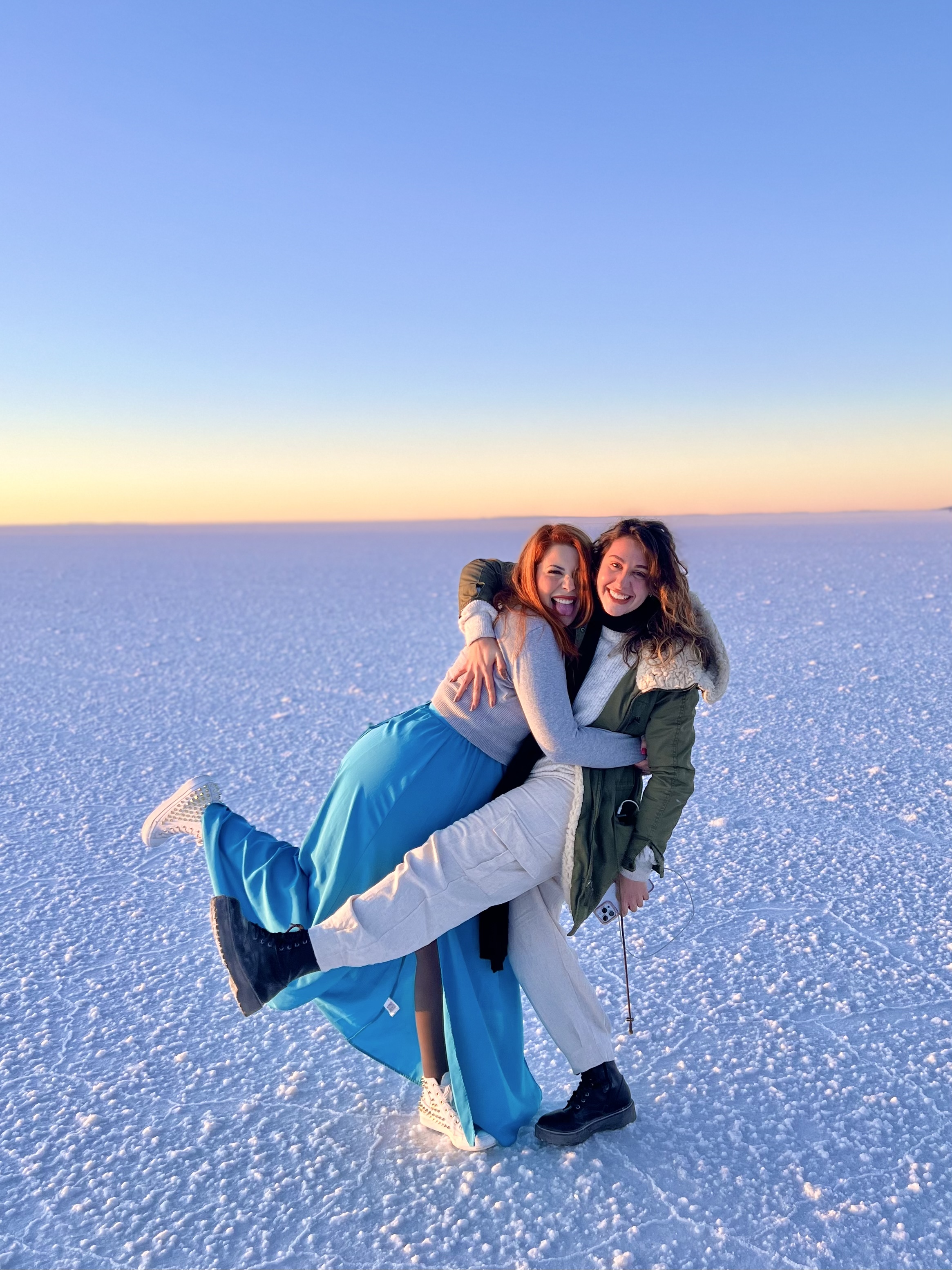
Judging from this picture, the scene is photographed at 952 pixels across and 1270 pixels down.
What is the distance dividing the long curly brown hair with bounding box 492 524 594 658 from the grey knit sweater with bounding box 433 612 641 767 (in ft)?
0.09

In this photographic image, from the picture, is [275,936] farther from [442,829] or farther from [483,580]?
[483,580]

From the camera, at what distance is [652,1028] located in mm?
2418

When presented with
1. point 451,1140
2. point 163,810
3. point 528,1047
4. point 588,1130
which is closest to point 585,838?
point 588,1130

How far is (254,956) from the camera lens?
1844 millimetres

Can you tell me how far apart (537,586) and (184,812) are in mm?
960

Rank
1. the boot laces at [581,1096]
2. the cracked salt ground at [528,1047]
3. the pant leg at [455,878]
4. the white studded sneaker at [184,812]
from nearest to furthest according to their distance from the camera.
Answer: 1. the cracked salt ground at [528,1047]
2. the pant leg at [455,878]
3. the boot laces at [581,1096]
4. the white studded sneaker at [184,812]

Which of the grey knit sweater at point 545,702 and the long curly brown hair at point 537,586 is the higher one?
the long curly brown hair at point 537,586

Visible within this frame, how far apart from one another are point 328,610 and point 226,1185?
9.24m

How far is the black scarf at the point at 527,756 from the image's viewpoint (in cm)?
203

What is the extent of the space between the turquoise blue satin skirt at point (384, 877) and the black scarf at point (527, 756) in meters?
0.04

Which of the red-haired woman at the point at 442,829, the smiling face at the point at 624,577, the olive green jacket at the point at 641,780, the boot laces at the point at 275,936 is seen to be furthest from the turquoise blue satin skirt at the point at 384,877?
the smiling face at the point at 624,577

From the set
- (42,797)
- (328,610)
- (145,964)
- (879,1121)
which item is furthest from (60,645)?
(879,1121)

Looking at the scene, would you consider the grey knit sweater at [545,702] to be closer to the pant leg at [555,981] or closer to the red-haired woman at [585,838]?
the red-haired woman at [585,838]

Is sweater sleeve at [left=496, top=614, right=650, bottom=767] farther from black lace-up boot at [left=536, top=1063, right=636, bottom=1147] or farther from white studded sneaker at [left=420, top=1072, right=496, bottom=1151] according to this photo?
white studded sneaker at [left=420, top=1072, right=496, bottom=1151]
